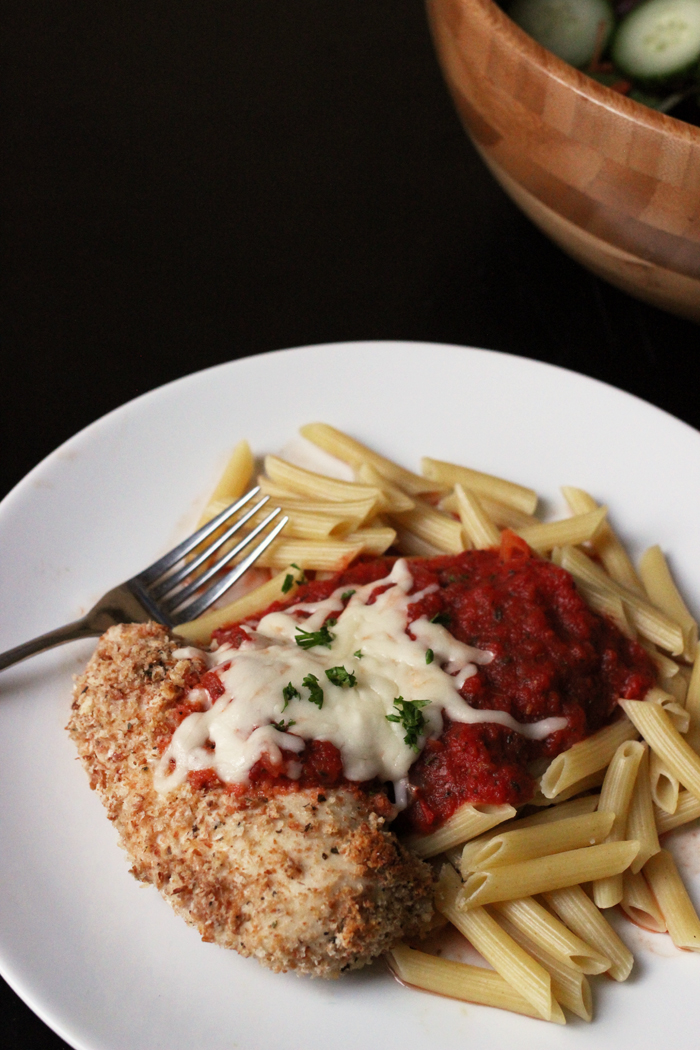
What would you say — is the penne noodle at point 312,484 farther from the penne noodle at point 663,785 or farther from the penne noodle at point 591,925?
the penne noodle at point 591,925

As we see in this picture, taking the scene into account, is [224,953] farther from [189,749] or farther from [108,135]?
[108,135]

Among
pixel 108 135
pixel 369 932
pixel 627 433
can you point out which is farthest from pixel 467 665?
pixel 108 135

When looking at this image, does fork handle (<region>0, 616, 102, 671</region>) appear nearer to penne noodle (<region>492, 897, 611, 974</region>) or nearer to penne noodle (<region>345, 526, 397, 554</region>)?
penne noodle (<region>345, 526, 397, 554</region>)

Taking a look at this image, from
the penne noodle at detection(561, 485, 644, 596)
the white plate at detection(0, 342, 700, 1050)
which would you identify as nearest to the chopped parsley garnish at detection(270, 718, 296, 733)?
the white plate at detection(0, 342, 700, 1050)

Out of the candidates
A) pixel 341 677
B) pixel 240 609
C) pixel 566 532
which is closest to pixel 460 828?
pixel 341 677

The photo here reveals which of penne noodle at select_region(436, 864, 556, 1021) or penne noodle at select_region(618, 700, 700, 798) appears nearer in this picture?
penne noodle at select_region(436, 864, 556, 1021)

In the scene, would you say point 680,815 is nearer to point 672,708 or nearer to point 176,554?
point 672,708

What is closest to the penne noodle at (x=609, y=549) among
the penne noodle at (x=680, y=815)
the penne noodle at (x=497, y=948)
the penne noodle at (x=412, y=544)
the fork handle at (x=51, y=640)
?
the penne noodle at (x=412, y=544)
